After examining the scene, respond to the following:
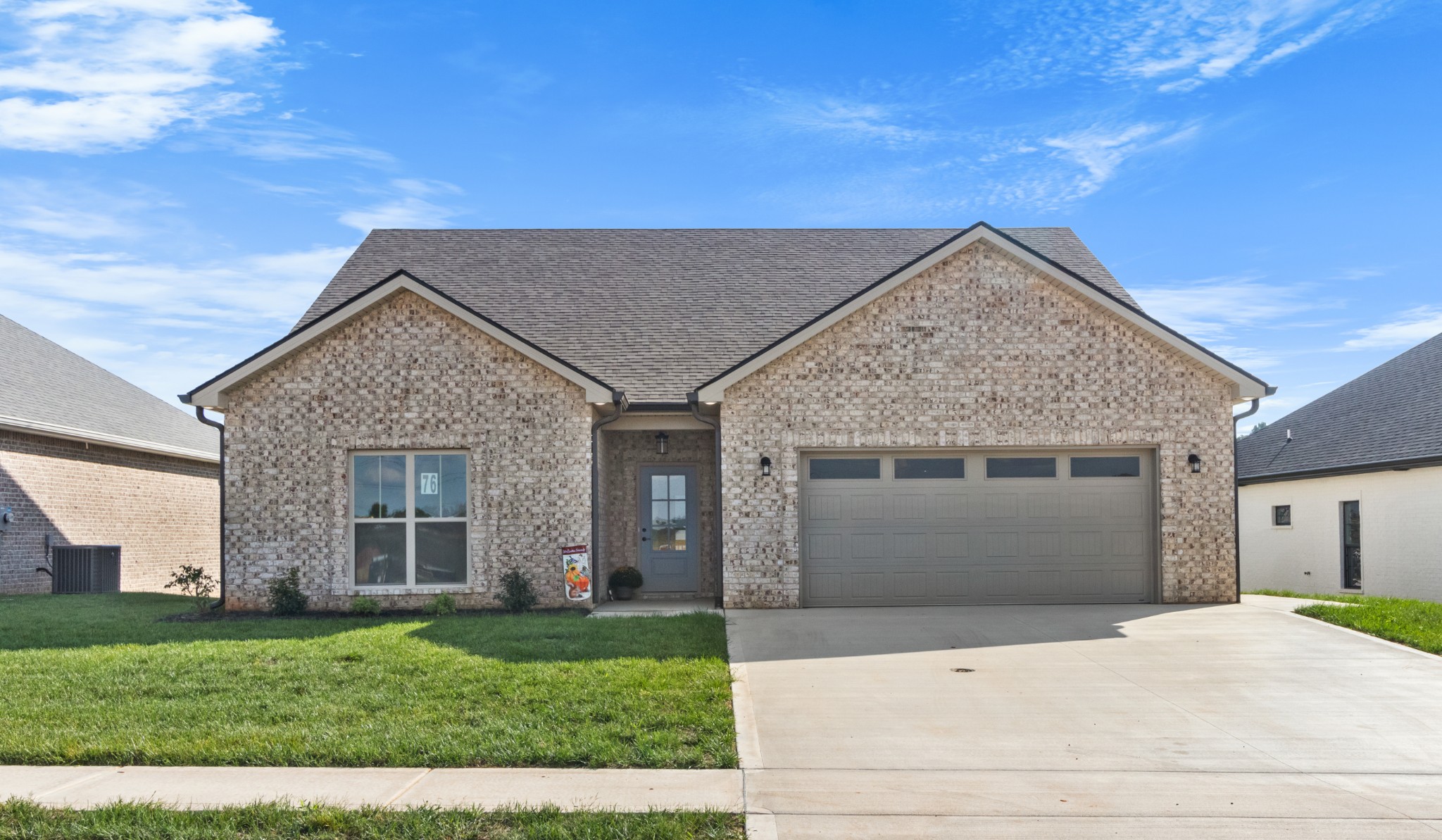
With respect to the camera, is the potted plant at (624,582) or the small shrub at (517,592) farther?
the potted plant at (624,582)

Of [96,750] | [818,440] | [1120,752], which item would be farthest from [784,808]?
[818,440]

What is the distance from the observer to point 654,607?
1542cm

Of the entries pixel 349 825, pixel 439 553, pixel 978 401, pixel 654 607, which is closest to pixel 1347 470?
pixel 978 401

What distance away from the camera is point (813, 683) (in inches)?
378

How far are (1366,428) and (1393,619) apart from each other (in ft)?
36.3

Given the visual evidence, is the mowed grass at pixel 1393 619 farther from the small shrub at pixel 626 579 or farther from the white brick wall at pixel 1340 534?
the small shrub at pixel 626 579

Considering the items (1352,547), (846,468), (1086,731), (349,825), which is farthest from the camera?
(1352,547)

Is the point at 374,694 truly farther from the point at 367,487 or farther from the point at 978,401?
the point at 978,401

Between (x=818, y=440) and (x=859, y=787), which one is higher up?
(x=818, y=440)

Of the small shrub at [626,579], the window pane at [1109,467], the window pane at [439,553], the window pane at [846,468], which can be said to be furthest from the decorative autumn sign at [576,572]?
the window pane at [1109,467]

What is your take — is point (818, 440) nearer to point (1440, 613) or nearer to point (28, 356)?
point (1440, 613)

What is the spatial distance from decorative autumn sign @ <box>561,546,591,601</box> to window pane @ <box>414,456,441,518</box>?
81.1 inches

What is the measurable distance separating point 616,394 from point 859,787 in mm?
8998

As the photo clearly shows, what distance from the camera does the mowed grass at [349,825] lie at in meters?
5.52
